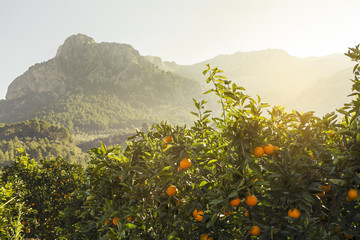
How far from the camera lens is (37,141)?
54562 mm

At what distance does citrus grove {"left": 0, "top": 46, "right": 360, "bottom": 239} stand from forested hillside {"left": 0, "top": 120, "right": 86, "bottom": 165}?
49.7 metres

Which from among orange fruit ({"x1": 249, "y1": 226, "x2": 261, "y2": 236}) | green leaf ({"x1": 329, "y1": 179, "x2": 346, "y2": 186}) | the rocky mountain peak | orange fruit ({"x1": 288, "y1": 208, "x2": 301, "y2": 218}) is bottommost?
orange fruit ({"x1": 249, "y1": 226, "x2": 261, "y2": 236})

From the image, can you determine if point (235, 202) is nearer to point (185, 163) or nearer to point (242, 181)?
point (242, 181)

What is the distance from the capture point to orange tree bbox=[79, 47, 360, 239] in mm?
1801

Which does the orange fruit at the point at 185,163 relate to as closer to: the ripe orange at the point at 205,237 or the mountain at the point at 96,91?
the ripe orange at the point at 205,237

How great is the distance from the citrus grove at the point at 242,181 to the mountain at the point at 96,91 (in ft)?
269

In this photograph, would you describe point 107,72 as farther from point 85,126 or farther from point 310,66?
point 310,66

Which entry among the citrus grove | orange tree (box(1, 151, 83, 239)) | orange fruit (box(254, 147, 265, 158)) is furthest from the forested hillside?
orange fruit (box(254, 147, 265, 158))

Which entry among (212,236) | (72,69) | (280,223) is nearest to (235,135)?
(280,223)

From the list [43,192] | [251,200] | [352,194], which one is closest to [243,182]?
[251,200]

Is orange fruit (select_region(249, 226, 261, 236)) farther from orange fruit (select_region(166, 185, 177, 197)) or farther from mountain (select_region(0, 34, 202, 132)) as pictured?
mountain (select_region(0, 34, 202, 132))

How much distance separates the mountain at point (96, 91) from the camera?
282 feet

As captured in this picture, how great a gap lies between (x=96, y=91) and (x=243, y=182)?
10471cm

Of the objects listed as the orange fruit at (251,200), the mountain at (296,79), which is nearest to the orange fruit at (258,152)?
the orange fruit at (251,200)
